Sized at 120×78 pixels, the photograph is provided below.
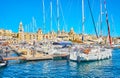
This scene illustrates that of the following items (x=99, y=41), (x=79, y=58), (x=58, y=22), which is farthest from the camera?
(x=99, y=41)

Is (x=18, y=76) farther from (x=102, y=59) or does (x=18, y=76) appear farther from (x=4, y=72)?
(x=102, y=59)

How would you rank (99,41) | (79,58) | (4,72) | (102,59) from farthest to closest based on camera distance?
1. (99,41)
2. (102,59)
3. (79,58)
4. (4,72)

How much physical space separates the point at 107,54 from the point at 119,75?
82.6 ft

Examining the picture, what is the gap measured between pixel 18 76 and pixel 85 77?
834cm

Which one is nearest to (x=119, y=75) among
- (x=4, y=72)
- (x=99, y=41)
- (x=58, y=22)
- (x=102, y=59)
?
(x=4, y=72)

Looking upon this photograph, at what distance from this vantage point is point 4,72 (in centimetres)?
4100

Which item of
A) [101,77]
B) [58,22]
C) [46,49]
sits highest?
[58,22]

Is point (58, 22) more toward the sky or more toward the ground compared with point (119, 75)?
more toward the sky

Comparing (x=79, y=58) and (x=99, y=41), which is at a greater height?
(x=99, y=41)

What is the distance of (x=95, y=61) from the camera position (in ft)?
180

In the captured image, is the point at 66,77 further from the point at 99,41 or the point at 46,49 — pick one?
the point at 99,41

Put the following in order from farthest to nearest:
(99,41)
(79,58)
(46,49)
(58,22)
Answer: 1. (99,41)
2. (58,22)
3. (46,49)
4. (79,58)

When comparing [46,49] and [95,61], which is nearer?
[95,61]

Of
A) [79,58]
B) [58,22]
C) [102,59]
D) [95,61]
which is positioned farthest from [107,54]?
[58,22]
